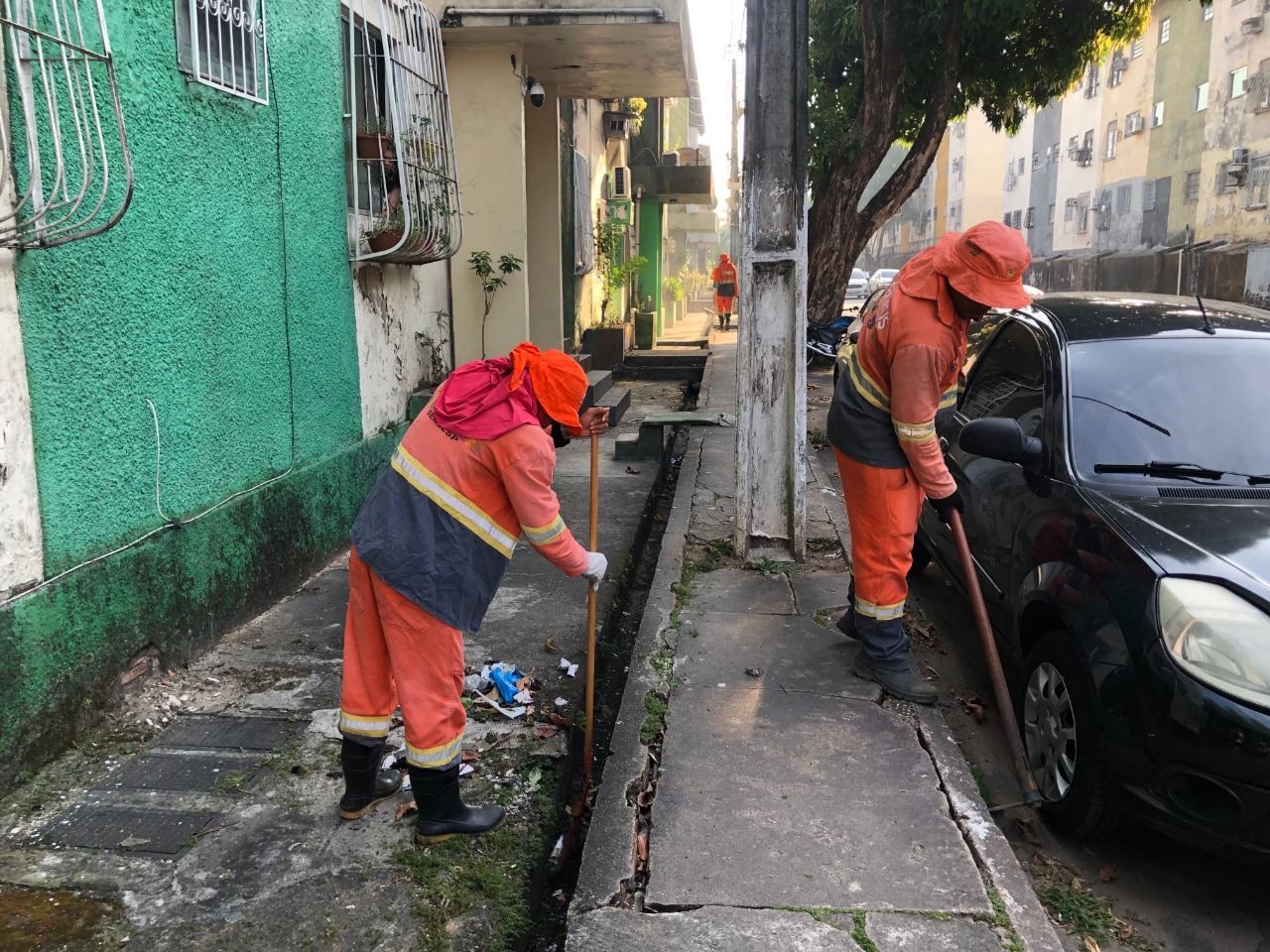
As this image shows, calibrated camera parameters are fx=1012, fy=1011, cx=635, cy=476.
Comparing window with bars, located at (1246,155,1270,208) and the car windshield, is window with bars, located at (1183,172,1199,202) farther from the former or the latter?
the car windshield

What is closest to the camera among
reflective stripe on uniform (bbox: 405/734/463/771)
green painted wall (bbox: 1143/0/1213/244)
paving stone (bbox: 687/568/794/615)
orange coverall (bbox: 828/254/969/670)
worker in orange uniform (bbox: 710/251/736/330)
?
reflective stripe on uniform (bbox: 405/734/463/771)

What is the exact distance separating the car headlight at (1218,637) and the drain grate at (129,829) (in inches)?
114

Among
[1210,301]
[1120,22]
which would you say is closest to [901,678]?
[1210,301]

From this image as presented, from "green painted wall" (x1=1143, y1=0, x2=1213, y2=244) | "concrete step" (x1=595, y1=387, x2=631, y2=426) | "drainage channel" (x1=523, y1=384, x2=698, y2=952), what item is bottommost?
"drainage channel" (x1=523, y1=384, x2=698, y2=952)

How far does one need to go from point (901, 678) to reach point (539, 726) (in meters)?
1.44

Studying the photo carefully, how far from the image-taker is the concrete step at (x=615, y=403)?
32.7 ft

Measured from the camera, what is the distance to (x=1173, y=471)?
3.42m

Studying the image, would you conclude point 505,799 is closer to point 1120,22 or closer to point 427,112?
point 427,112

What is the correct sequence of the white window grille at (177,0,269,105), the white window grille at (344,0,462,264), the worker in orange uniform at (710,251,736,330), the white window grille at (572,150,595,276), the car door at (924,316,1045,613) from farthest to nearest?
the worker in orange uniform at (710,251,736,330) → the white window grille at (572,150,595,276) → the white window grille at (344,0,462,264) → the white window grille at (177,0,269,105) → the car door at (924,316,1045,613)

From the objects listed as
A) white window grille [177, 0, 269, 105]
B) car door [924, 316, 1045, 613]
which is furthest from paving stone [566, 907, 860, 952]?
white window grille [177, 0, 269, 105]

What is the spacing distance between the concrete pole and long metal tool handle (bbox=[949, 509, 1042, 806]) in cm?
147

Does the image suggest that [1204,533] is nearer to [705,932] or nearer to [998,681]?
[998,681]

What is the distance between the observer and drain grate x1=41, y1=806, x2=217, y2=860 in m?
2.98

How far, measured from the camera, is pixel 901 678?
13.1ft
